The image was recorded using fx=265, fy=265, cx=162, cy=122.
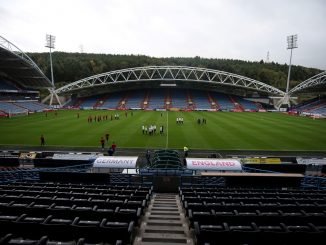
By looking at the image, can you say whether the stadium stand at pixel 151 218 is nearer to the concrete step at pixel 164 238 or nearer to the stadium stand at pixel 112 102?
the concrete step at pixel 164 238

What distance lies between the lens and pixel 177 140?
2784cm

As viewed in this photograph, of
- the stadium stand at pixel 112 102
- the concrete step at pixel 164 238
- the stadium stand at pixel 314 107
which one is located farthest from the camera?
the stadium stand at pixel 112 102

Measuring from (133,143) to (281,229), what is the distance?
2209 centimetres

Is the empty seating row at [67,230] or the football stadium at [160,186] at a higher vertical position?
the empty seating row at [67,230]

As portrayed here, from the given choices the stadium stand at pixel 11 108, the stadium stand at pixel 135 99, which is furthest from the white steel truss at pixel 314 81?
the stadium stand at pixel 11 108

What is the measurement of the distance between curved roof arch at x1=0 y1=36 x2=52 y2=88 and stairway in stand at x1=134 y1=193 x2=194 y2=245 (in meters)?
51.7

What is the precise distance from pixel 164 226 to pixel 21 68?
6772cm

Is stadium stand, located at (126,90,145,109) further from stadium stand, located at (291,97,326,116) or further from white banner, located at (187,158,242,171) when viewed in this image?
white banner, located at (187,158,242,171)

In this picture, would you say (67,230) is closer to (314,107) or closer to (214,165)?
(214,165)

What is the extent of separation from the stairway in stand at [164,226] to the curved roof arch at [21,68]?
51699 millimetres

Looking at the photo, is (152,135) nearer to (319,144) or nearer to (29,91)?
(319,144)

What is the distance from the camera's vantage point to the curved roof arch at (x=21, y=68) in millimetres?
53606

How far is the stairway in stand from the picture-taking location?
17.9 ft

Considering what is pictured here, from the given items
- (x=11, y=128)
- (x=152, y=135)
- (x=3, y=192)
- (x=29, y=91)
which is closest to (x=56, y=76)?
(x=29, y=91)
